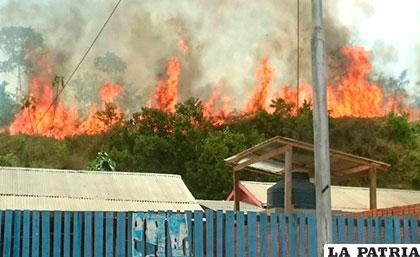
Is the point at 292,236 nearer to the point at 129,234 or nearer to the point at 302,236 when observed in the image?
the point at 302,236

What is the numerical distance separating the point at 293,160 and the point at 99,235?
28.7 ft

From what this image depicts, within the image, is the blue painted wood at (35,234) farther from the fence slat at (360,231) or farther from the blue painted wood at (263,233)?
the fence slat at (360,231)

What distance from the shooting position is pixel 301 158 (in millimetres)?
17000

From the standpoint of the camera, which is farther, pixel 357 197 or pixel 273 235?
pixel 357 197

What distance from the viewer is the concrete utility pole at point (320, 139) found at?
7.37 m

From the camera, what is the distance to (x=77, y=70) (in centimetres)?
6950

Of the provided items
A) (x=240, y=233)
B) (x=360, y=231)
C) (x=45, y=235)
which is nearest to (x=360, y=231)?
(x=360, y=231)

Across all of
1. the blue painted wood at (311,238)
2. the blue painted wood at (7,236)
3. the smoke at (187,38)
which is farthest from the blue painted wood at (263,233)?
the smoke at (187,38)

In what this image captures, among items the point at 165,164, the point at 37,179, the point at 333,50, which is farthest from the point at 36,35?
the point at 37,179

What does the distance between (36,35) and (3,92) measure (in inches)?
325

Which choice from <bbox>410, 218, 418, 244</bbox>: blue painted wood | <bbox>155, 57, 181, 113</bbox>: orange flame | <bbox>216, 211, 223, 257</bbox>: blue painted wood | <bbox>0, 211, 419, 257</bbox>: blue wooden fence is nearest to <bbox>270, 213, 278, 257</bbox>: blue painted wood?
<bbox>0, 211, 419, 257</bbox>: blue wooden fence

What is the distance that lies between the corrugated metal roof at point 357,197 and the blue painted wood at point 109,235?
16.2m

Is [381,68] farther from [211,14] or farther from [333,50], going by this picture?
[211,14]

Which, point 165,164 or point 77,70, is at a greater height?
point 77,70
